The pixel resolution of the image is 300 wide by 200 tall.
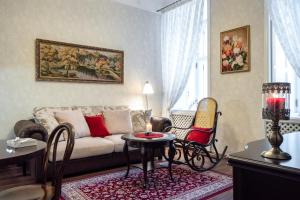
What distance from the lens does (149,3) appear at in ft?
17.0

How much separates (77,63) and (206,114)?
2.33 metres

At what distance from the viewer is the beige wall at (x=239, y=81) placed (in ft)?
11.8

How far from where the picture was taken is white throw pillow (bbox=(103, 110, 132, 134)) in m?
3.96

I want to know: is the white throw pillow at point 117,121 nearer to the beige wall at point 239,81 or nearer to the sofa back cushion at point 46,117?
the sofa back cushion at point 46,117

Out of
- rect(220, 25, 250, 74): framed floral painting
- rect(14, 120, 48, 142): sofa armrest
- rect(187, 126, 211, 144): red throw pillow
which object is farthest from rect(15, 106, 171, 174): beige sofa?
rect(220, 25, 250, 74): framed floral painting

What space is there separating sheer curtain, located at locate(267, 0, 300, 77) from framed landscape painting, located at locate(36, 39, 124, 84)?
266 cm

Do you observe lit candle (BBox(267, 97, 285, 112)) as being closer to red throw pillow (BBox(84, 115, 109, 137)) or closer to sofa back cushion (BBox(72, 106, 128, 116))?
red throw pillow (BBox(84, 115, 109, 137))

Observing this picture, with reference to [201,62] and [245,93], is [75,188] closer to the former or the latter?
[245,93]

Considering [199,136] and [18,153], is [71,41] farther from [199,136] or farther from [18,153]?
[18,153]

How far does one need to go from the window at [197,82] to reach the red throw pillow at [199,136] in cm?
114

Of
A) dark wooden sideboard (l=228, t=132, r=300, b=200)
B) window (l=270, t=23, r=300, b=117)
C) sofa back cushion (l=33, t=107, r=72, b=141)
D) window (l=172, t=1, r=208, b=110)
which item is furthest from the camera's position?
window (l=172, t=1, r=208, b=110)

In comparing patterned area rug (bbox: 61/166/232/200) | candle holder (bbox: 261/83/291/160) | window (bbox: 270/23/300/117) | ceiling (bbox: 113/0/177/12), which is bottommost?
patterned area rug (bbox: 61/166/232/200)

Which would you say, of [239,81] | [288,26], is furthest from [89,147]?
[288,26]

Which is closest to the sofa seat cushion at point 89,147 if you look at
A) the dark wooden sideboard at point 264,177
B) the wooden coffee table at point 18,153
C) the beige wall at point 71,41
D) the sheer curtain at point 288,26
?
the beige wall at point 71,41
